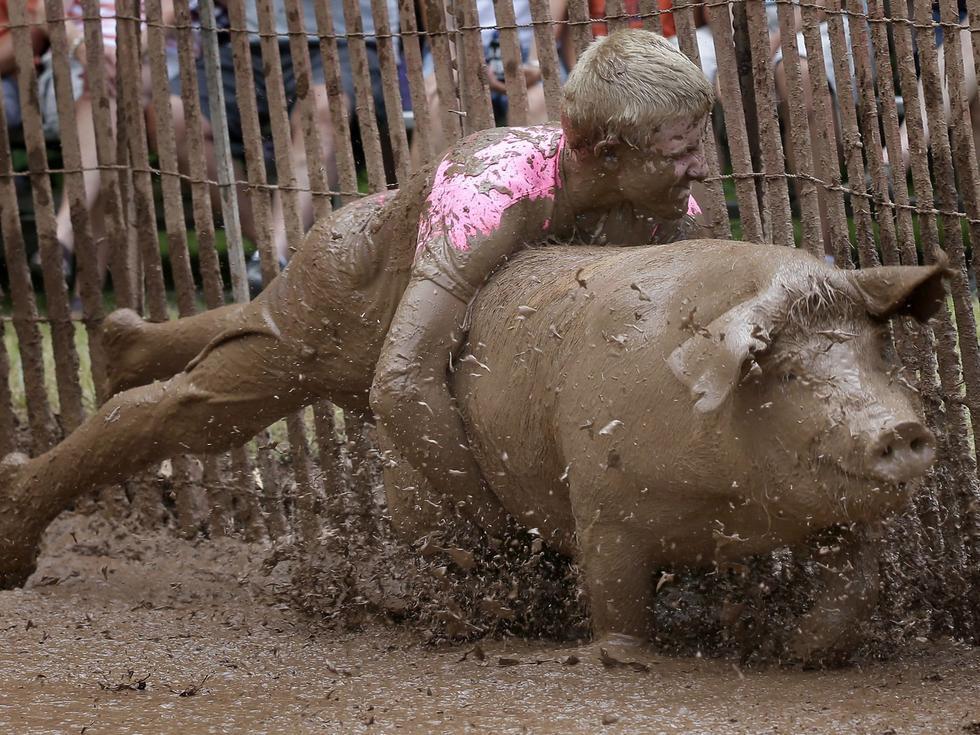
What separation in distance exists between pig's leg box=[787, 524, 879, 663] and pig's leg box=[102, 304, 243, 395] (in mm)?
2015

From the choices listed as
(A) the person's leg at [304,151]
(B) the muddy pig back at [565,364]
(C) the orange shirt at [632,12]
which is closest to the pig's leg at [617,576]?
(B) the muddy pig back at [565,364]

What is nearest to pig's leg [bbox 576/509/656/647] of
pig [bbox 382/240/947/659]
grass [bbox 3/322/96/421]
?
pig [bbox 382/240/947/659]

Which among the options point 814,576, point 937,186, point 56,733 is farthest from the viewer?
point 937,186

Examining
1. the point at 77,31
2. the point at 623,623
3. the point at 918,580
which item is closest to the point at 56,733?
the point at 623,623

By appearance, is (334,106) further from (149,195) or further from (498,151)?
(498,151)

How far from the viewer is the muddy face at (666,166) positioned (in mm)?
3629

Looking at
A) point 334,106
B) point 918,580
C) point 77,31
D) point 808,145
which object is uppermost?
point 77,31

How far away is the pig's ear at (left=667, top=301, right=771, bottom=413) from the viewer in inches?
117

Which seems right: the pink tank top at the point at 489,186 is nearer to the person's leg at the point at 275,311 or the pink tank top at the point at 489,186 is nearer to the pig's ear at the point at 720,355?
the person's leg at the point at 275,311

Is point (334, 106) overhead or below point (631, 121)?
overhead

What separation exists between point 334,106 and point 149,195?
0.75 metres

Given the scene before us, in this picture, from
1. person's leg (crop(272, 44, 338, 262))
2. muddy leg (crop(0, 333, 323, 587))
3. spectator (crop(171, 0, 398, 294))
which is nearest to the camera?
muddy leg (crop(0, 333, 323, 587))

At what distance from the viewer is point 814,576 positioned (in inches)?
139

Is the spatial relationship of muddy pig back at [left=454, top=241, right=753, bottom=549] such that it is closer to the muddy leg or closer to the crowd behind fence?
the muddy leg
